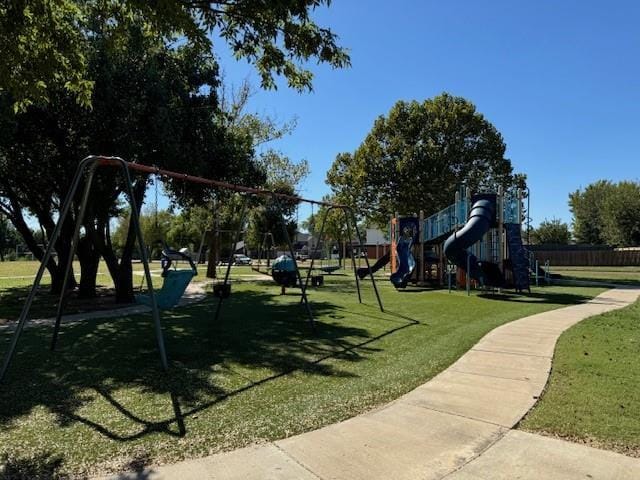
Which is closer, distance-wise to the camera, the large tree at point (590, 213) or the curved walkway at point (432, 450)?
the curved walkway at point (432, 450)

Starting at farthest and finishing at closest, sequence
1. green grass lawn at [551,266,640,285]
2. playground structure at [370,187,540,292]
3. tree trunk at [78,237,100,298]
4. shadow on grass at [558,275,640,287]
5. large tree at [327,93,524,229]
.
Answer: large tree at [327,93,524,229]
green grass lawn at [551,266,640,285]
shadow on grass at [558,275,640,287]
playground structure at [370,187,540,292]
tree trunk at [78,237,100,298]

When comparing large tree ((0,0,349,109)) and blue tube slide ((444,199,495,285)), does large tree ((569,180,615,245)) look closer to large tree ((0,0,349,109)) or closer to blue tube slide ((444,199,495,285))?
blue tube slide ((444,199,495,285))

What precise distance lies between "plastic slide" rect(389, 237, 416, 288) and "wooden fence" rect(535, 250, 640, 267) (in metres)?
31.8

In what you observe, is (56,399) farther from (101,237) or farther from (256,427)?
(101,237)

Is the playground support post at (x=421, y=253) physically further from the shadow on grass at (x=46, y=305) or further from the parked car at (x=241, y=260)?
the parked car at (x=241, y=260)

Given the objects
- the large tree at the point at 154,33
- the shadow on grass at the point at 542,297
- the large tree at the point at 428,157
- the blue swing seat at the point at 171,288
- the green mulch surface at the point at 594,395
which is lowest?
the green mulch surface at the point at 594,395

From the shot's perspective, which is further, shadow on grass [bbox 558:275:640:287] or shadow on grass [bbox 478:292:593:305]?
shadow on grass [bbox 558:275:640:287]

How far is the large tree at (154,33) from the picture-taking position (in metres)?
6.12

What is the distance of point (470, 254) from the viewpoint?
1720 cm

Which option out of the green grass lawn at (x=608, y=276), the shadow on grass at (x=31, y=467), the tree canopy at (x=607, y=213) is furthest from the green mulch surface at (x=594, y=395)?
the tree canopy at (x=607, y=213)

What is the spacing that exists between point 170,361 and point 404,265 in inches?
553

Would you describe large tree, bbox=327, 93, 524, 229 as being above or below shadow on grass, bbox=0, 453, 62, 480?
above

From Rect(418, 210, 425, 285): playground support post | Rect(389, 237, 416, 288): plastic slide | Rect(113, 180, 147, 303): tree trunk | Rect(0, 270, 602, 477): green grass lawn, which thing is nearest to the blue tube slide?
Rect(389, 237, 416, 288): plastic slide

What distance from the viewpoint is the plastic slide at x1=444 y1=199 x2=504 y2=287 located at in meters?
16.8
